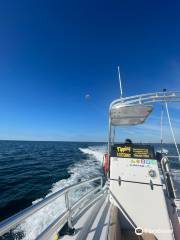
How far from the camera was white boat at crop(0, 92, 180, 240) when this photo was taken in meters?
3.00

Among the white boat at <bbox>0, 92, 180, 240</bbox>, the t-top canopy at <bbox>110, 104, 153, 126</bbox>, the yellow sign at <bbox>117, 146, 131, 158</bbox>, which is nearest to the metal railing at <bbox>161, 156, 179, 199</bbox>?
the white boat at <bbox>0, 92, 180, 240</bbox>

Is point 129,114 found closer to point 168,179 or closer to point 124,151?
point 124,151

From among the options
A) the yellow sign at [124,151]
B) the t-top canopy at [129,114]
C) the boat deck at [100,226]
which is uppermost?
the t-top canopy at [129,114]

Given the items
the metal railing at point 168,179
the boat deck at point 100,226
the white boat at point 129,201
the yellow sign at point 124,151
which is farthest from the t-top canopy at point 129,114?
the boat deck at point 100,226

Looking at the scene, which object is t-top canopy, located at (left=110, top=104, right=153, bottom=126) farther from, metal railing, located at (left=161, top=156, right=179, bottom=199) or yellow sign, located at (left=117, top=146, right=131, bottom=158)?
metal railing, located at (left=161, top=156, right=179, bottom=199)

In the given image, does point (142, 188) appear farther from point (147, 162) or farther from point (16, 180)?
point (16, 180)

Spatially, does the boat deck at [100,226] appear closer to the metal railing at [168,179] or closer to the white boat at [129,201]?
the white boat at [129,201]

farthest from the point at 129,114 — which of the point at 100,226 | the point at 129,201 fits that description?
the point at 100,226

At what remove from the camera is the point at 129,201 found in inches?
161

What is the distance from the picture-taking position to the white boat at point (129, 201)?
300cm

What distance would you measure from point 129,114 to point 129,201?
8.26 feet

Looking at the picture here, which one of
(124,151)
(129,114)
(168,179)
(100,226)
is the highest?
(129,114)

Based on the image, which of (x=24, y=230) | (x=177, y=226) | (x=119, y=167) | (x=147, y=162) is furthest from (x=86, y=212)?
(x=24, y=230)

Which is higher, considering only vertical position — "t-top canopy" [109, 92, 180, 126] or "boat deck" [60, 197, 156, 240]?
"t-top canopy" [109, 92, 180, 126]
